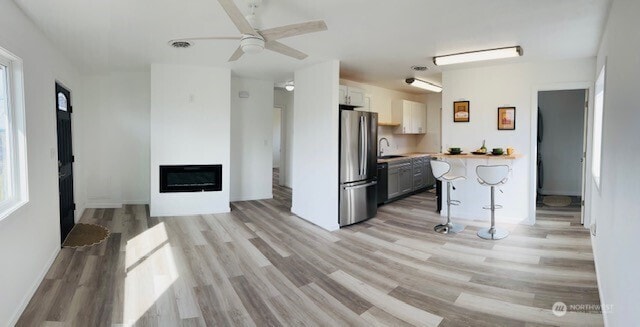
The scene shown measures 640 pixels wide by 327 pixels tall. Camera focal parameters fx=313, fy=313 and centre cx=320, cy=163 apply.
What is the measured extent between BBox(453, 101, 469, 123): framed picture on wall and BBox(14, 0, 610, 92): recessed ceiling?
35.9 inches

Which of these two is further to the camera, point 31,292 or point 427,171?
point 427,171

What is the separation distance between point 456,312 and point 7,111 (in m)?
3.91

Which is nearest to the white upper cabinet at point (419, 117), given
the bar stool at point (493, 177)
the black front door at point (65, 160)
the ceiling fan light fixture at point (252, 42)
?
the bar stool at point (493, 177)

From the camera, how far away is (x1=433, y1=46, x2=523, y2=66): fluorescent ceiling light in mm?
3975

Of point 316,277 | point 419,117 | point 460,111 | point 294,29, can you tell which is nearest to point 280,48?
point 294,29

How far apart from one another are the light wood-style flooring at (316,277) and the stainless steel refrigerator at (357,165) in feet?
1.10

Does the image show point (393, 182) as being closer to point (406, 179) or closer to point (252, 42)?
point (406, 179)

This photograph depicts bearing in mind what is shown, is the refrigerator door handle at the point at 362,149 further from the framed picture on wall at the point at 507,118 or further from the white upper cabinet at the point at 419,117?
the white upper cabinet at the point at 419,117

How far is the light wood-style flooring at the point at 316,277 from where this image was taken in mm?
2363

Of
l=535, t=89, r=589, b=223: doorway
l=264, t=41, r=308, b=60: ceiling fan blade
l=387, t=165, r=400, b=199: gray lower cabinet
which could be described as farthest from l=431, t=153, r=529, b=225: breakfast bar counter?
l=264, t=41, r=308, b=60: ceiling fan blade

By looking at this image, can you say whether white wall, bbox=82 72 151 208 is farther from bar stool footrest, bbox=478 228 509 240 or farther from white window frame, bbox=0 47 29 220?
bar stool footrest, bbox=478 228 509 240

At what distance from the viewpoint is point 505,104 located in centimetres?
491

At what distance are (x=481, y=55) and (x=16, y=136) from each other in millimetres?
5074

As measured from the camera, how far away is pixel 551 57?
4422mm
